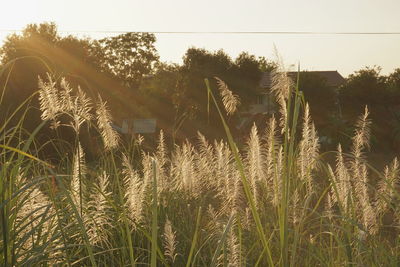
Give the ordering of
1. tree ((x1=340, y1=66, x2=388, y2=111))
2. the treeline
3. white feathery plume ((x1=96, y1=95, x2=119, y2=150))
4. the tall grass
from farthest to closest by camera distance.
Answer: tree ((x1=340, y1=66, x2=388, y2=111)) → the treeline → white feathery plume ((x1=96, y1=95, x2=119, y2=150)) → the tall grass

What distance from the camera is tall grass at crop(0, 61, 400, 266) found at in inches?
79.8

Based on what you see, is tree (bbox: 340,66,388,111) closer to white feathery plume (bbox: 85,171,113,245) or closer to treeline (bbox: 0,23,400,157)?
treeline (bbox: 0,23,400,157)

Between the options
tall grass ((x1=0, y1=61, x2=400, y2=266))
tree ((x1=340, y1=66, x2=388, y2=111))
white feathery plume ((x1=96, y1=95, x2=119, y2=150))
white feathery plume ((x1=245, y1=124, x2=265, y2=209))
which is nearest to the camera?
tall grass ((x1=0, y1=61, x2=400, y2=266))

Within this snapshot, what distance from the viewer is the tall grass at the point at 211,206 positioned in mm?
2027

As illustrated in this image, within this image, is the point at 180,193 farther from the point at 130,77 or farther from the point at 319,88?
the point at 130,77

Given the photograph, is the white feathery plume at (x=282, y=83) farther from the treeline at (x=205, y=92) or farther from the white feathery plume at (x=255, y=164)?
the treeline at (x=205, y=92)

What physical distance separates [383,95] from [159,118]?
16.8m

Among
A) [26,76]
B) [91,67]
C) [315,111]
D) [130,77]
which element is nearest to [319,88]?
[315,111]

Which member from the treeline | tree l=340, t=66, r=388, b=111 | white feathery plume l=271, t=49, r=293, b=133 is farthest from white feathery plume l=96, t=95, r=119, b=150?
tree l=340, t=66, r=388, b=111

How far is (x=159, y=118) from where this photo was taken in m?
45.7

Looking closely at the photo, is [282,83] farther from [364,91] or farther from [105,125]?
[364,91]

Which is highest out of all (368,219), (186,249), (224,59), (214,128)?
(224,59)

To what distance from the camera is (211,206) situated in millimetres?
2967

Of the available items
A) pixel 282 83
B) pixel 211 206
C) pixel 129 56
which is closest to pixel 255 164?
pixel 211 206
